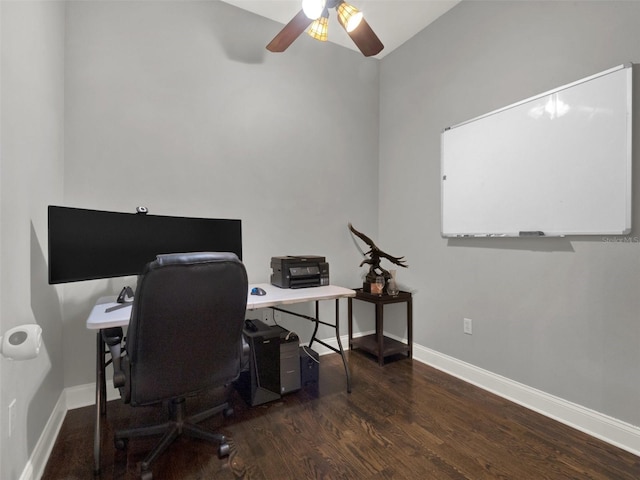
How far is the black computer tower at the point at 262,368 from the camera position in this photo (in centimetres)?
198

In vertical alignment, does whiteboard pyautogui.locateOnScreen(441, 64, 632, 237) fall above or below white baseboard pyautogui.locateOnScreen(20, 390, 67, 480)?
above

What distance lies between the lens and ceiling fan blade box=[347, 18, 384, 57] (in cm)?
189

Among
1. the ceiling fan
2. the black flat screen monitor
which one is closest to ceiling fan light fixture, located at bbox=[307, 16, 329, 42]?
the ceiling fan

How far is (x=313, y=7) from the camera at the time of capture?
1.75m

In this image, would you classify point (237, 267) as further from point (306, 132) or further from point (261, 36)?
point (261, 36)

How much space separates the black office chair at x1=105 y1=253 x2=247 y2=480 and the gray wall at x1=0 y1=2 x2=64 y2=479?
0.37m

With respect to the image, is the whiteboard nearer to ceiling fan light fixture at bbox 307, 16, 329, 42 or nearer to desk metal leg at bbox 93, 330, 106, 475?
ceiling fan light fixture at bbox 307, 16, 329, 42

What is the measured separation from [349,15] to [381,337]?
2366 millimetres

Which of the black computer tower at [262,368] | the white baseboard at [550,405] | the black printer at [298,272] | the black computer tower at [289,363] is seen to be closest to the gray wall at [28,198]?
the black computer tower at [262,368]

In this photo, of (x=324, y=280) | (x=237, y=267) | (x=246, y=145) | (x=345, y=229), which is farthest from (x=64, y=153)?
(x=345, y=229)

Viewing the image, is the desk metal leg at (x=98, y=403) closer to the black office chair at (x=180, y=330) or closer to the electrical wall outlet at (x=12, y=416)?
the black office chair at (x=180, y=330)

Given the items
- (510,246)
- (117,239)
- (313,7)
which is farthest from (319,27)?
(510,246)

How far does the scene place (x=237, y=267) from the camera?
1.38 m

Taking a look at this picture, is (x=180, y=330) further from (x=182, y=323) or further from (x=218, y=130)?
(x=218, y=130)
